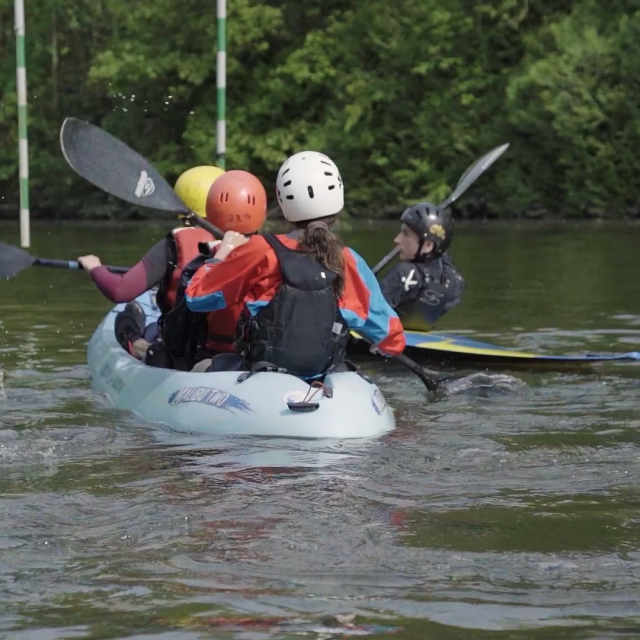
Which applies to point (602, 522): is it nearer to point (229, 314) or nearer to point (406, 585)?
point (406, 585)

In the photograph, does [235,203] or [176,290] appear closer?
[235,203]

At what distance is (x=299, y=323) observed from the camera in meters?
6.52

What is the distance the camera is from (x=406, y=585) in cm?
441

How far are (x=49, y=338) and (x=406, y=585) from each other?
23.9 feet

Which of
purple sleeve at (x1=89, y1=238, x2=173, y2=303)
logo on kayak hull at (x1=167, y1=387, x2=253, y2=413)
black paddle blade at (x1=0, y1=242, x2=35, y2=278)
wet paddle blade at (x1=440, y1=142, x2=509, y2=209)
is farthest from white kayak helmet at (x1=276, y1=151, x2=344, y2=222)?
wet paddle blade at (x1=440, y1=142, x2=509, y2=209)

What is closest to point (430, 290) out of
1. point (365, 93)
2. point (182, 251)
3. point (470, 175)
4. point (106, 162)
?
point (470, 175)

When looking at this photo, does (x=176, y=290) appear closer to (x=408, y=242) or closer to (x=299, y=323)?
(x=299, y=323)

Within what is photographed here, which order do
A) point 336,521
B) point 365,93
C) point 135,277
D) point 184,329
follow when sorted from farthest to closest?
point 365,93, point 184,329, point 135,277, point 336,521

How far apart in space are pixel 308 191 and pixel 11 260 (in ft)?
8.60

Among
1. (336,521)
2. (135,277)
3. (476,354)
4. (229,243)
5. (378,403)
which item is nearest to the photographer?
(336,521)

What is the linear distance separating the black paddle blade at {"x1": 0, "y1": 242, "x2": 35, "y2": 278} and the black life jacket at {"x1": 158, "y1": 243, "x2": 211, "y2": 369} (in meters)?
1.08

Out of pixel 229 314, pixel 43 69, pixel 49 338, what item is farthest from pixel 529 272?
pixel 43 69

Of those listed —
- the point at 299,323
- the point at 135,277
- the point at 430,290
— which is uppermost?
the point at 135,277

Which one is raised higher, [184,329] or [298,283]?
[298,283]
